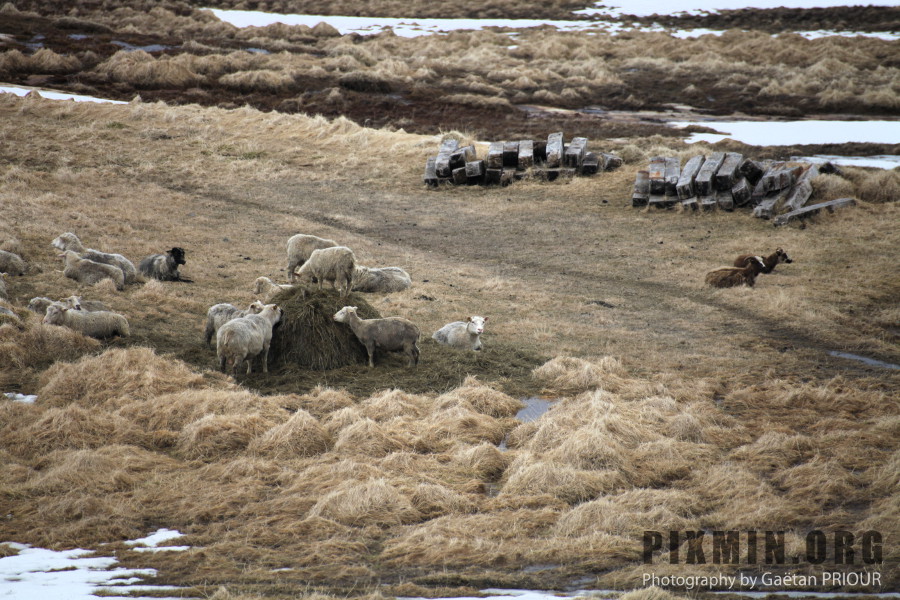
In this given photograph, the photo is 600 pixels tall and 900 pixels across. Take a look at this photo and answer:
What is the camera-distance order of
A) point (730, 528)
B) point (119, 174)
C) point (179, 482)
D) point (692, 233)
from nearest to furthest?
1. point (730, 528)
2. point (179, 482)
3. point (692, 233)
4. point (119, 174)

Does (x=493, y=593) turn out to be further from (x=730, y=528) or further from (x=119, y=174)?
(x=119, y=174)

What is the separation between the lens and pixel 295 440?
361 inches

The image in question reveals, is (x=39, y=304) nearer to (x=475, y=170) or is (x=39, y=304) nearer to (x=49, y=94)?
(x=475, y=170)

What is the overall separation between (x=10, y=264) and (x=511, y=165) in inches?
616

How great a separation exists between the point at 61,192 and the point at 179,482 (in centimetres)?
1758

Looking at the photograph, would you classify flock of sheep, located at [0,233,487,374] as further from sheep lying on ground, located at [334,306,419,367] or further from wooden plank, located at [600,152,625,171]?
wooden plank, located at [600,152,625,171]

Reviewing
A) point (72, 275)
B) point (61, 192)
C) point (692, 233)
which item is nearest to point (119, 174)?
point (61, 192)

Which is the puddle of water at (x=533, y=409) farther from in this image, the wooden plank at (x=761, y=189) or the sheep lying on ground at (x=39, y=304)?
the wooden plank at (x=761, y=189)

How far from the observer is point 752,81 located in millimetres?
44219

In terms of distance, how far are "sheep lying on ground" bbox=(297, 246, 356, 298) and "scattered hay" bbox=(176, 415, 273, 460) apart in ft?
15.6

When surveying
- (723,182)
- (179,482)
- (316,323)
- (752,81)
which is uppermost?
(752,81)

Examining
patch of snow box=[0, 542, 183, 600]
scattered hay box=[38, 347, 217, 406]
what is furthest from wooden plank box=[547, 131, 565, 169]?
patch of snow box=[0, 542, 183, 600]

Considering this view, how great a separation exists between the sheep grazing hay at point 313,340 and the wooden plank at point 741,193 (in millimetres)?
13780

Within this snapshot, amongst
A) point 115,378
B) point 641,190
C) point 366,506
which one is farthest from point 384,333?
point 641,190
